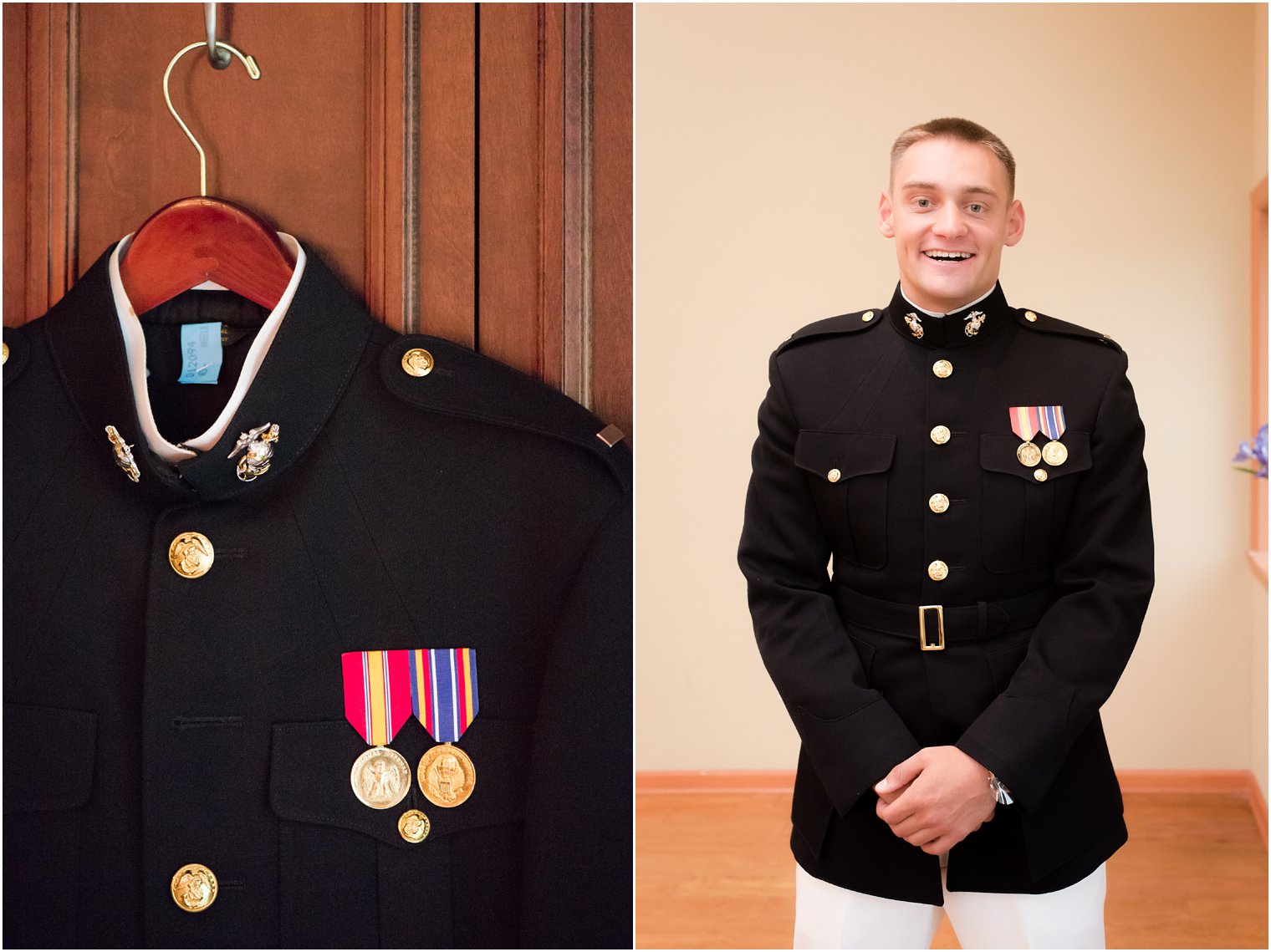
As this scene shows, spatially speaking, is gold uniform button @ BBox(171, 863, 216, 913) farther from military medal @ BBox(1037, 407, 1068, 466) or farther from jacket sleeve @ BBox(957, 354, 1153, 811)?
military medal @ BBox(1037, 407, 1068, 466)

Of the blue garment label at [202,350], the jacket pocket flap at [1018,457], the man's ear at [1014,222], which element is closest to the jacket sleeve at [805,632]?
the jacket pocket flap at [1018,457]

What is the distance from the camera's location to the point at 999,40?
11.3ft

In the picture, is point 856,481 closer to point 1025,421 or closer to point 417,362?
point 1025,421

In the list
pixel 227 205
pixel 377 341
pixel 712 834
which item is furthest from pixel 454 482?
pixel 712 834

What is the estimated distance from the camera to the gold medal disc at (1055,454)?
1.33m

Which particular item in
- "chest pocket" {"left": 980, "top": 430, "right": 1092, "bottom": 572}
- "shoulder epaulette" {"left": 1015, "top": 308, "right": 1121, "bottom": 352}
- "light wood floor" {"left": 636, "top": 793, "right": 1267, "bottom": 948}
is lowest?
"light wood floor" {"left": 636, "top": 793, "right": 1267, "bottom": 948}

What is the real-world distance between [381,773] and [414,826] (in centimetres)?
8

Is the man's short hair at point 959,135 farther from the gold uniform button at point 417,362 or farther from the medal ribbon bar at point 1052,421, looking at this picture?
the gold uniform button at point 417,362

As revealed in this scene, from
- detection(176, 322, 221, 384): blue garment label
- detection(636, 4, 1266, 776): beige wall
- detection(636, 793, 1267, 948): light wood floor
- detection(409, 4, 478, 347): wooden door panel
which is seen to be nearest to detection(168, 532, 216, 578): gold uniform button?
detection(176, 322, 221, 384): blue garment label

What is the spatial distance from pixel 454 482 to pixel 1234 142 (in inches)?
117

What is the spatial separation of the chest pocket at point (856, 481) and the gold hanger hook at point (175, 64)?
2.59 feet

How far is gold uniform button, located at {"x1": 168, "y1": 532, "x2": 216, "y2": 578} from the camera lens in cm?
143

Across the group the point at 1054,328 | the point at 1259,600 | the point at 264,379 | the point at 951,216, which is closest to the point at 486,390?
the point at 264,379

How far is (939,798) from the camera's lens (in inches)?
50.3
